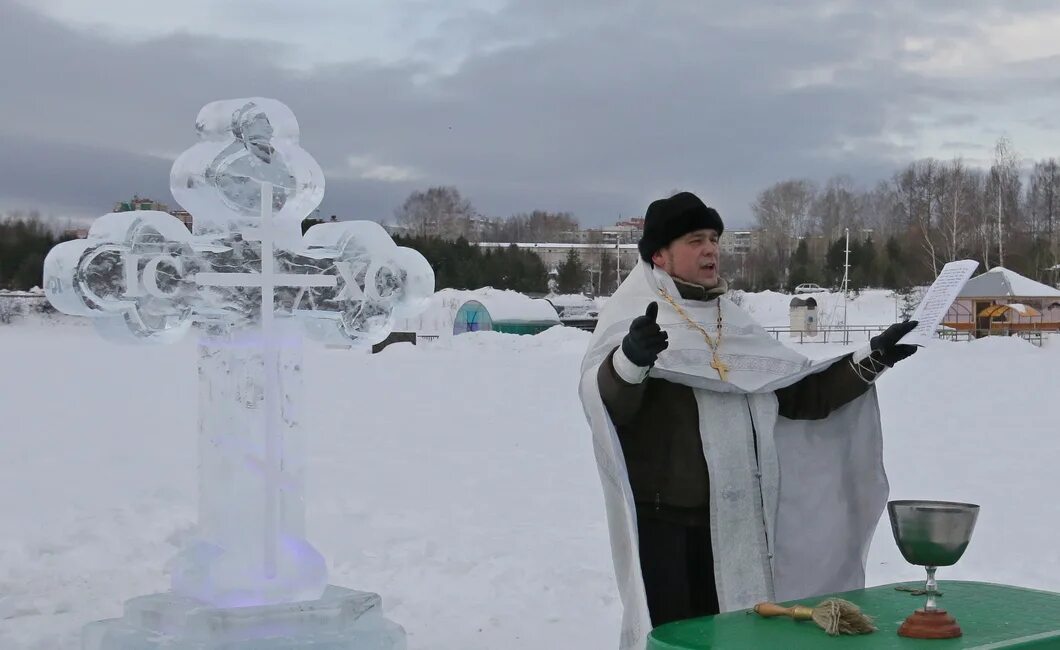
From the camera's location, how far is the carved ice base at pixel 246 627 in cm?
313

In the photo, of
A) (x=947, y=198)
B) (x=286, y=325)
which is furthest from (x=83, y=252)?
(x=947, y=198)

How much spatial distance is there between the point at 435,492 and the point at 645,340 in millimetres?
5604

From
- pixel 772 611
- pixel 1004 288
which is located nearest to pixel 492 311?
pixel 1004 288

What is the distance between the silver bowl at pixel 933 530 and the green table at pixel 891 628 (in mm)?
147

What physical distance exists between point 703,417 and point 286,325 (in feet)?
4.05

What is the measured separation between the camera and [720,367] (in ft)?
11.3

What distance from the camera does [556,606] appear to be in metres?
5.56

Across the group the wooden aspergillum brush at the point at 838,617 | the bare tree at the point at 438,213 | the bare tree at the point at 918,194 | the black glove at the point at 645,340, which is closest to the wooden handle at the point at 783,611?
the wooden aspergillum brush at the point at 838,617

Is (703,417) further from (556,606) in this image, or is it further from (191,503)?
(191,503)

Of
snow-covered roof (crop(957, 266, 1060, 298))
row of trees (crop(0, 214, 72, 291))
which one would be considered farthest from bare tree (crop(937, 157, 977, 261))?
row of trees (crop(0, 214, 72, 291))

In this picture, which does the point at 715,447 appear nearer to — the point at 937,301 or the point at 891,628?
the point at 937,301

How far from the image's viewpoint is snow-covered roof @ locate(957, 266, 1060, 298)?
34625 mm

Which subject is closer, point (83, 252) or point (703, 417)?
Answer: point (83, 252)

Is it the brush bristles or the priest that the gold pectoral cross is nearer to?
the priest
